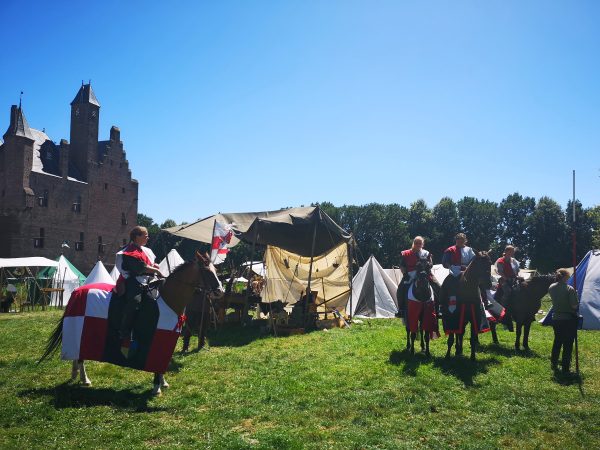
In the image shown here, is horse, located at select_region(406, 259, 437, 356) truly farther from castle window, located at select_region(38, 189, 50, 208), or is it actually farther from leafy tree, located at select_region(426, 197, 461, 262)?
leafy tree, located at select_region(426, 197, 461, 262)

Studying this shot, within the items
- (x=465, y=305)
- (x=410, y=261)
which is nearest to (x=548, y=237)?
(x=410, y=261)

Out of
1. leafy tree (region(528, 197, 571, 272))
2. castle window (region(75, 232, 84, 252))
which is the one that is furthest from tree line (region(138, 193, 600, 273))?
castle window (region(75, 232, 84, 252))

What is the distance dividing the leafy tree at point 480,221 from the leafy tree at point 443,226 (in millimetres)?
973

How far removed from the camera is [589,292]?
Result: 1409 cm

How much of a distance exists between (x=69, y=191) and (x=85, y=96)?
9.38 metres

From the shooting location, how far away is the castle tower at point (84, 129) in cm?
4469

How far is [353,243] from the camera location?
49.7 feet

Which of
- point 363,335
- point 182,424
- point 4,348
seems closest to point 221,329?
point 363,335

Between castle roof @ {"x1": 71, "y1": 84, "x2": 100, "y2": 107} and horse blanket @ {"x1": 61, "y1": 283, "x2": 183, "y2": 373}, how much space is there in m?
43.3

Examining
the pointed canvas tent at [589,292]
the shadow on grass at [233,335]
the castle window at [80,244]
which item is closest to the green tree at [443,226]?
the castle window at [80,244]

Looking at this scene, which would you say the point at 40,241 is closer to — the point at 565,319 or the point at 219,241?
the point at 219,241

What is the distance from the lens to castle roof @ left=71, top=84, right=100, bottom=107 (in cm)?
4469

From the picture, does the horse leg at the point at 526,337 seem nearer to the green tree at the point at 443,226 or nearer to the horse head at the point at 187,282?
the horse head at the point at 187,282

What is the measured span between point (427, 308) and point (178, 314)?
15.5ft
